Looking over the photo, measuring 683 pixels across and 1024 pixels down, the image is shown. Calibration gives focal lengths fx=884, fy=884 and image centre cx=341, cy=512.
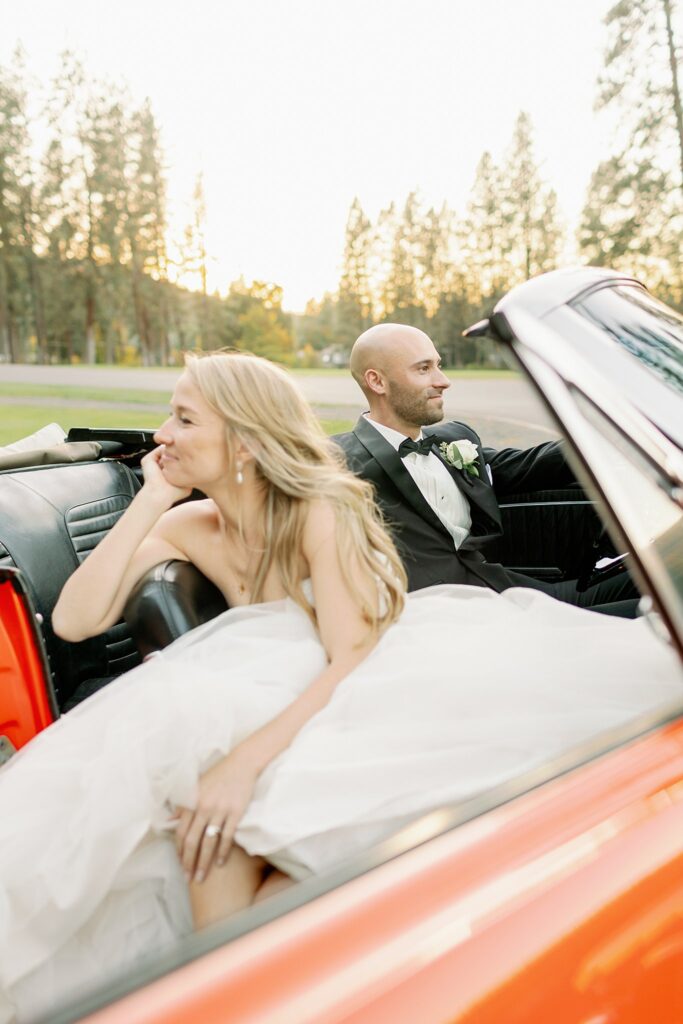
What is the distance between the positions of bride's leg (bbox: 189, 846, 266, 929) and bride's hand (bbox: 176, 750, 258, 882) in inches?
0.5

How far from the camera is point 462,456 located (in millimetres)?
3307

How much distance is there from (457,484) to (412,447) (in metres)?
0.22

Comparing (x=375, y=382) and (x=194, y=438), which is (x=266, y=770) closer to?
(x=194, y=438)

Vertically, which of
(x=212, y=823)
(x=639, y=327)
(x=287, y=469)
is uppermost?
(x=639, y=327)

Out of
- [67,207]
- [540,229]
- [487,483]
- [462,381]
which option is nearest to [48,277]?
[67,207]

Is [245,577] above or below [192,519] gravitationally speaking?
below

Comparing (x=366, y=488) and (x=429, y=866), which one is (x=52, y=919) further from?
(x=366, y=488)

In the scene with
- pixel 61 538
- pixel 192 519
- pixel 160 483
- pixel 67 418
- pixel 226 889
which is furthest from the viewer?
pixel 67 418

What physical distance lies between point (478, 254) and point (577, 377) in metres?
41.5

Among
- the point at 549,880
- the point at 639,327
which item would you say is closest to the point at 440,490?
the point at 639,327

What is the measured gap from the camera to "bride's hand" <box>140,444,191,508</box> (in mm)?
2191

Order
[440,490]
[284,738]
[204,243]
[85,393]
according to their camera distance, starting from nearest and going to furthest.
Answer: [284,738]
[440,490]
[85,393]
[204,243]

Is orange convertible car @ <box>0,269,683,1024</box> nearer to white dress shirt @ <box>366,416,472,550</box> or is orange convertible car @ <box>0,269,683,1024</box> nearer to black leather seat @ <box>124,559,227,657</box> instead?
black leather seat @ <box>124,559,227,657</box>

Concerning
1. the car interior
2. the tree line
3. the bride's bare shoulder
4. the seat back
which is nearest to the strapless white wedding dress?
the bride's bare shoulder
